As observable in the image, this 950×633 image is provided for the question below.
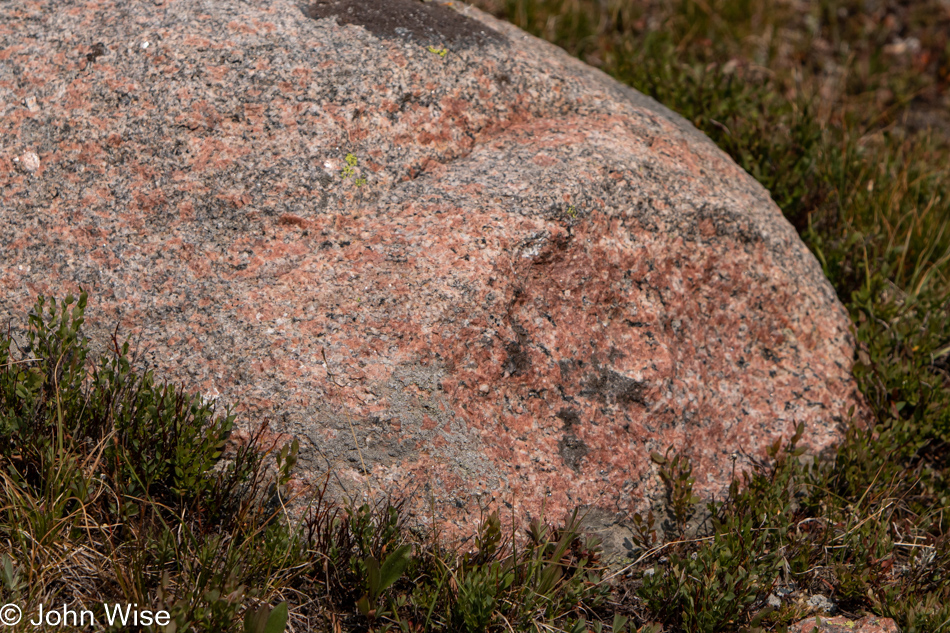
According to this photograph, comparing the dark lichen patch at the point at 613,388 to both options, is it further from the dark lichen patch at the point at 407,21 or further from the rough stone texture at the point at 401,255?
the dark lichen patch at the point at 407,21

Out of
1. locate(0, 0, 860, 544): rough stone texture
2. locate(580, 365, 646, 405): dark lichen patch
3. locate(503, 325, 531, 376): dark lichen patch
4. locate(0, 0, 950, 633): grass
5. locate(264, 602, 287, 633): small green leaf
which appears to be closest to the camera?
locate(264, 602, 287, 633): small green leaf

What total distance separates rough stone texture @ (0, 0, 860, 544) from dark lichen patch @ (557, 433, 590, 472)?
0.02 m

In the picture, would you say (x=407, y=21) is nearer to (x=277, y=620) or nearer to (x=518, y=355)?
(x=518, y=355)

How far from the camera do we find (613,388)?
320 cm

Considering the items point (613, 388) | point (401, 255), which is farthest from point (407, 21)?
point (613, 388)

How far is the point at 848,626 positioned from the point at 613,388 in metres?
1.31

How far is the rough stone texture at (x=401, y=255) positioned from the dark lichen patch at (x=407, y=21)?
2cm

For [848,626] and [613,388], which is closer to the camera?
[848,626]

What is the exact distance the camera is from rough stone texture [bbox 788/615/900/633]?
9.64 feet

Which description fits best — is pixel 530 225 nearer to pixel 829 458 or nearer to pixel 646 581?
pixel 646 581

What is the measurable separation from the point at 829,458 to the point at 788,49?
4.86 metres

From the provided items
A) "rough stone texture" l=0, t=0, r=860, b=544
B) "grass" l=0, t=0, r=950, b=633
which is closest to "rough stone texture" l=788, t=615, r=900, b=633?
"grass" l=0, t=0, r=950, b=633

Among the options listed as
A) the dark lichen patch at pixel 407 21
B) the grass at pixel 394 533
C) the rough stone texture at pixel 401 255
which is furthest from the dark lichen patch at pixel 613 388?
the dark lichen patch at pixel 407 21

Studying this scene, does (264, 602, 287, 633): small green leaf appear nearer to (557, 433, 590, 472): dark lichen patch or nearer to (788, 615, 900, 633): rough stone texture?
(557, 433, 590, 472): dark lichen patch
